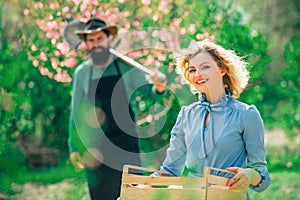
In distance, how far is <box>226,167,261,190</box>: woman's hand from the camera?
2756 millimetres

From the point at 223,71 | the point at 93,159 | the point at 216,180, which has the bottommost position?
the point at 93,159

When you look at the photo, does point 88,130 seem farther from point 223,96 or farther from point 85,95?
point 223,96

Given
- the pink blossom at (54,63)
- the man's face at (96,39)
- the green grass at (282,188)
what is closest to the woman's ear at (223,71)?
the man's face at (96,39)

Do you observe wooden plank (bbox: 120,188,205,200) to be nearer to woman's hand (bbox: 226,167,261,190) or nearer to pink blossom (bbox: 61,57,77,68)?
woman's hand (bbox: 226,167,261,190)

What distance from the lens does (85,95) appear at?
5312 millimetres

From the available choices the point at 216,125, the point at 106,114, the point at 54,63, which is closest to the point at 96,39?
the point at 106,114

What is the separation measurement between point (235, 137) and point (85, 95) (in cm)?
241

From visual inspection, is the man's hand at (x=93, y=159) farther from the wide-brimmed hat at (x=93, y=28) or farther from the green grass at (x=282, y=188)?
the green grass at (x=282, y=188)

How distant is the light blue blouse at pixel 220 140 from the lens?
302 cm

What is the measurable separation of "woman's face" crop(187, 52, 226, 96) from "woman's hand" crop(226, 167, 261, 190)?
18.1 inches

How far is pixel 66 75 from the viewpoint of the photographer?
8.26 metres

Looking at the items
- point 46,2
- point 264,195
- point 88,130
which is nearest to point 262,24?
point 46,2

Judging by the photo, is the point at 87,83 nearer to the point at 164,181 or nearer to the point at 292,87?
the point at 164,181

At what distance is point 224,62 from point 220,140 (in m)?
0.38
